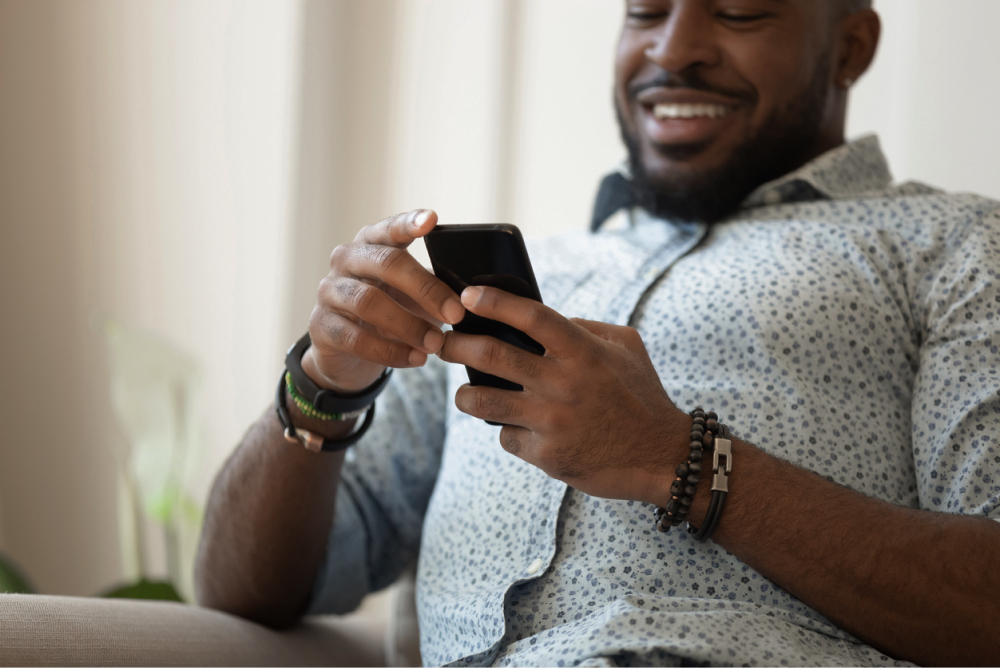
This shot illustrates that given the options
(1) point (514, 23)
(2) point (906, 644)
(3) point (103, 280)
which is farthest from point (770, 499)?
(3) point (103, 280)

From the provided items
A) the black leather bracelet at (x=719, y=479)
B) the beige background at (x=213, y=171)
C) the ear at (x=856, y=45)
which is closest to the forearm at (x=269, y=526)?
the black leather bracelet at (x=719, y=479)

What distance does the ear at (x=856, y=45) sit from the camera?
3.95ft

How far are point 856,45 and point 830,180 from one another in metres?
0.28

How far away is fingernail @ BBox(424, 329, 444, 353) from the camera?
0.69m

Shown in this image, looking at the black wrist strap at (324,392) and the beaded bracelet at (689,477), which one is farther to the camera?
the black wrist strap at (324,392)

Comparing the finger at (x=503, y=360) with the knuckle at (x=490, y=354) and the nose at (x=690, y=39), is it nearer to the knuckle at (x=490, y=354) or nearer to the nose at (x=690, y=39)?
the knuckle at (x=490, y=354)

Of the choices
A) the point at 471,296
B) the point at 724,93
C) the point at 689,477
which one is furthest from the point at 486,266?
the point at 724,93

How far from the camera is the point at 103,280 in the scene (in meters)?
1.85

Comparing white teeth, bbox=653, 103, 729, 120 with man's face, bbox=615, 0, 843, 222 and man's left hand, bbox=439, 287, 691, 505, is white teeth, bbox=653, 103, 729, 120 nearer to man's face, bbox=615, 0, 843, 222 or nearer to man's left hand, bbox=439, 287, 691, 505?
man's face, bbox=615, 0, 843, 222

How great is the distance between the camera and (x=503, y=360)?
25.9 inches

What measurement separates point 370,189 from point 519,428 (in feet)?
4.11

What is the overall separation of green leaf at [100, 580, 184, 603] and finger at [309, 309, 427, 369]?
705 millimetres

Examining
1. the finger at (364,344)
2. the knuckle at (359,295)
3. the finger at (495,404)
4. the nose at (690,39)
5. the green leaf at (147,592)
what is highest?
the nose at (690,39)

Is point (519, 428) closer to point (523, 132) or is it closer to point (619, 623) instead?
point (619, 623)
